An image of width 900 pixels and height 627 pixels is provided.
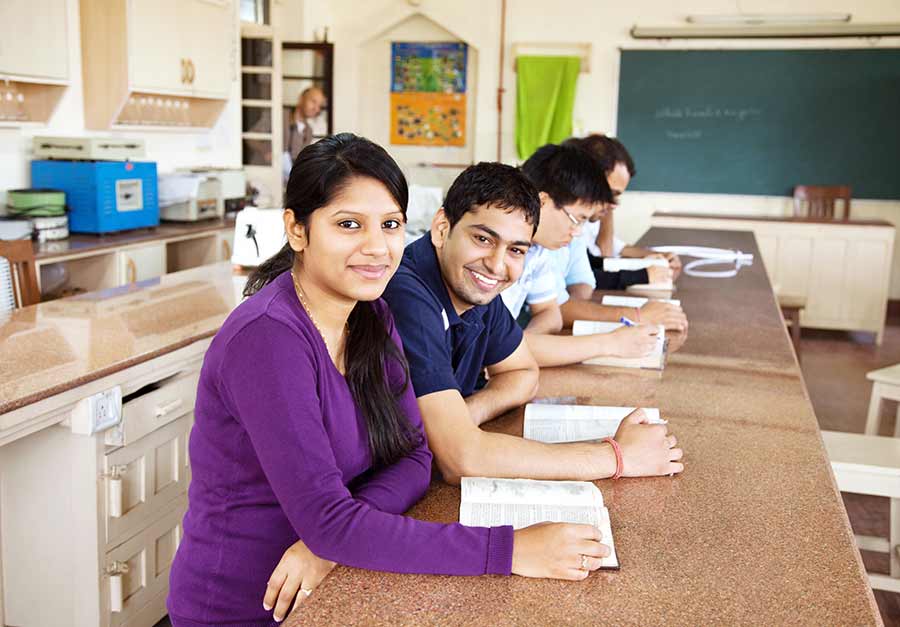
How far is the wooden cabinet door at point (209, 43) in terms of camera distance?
17.3ft

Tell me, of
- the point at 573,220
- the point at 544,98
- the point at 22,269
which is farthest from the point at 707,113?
the point at 22,269

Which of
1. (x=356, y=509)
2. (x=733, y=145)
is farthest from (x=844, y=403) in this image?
(x=356, y=509)

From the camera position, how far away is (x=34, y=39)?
4.10 meters

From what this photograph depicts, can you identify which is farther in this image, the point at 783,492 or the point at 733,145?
the point at 733,145

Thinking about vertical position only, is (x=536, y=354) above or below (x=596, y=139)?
below

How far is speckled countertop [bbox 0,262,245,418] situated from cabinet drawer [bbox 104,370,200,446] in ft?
0.32

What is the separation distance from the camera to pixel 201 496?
1.27 m

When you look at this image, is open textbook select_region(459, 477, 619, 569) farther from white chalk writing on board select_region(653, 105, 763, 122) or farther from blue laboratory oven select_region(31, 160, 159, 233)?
white chalk writing on board select_region(653, 105, 763, 122)

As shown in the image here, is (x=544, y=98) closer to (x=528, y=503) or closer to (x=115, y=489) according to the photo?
(x=115, y=489)

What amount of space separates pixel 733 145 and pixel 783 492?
6460mm

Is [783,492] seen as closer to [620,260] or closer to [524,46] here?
[620,260]

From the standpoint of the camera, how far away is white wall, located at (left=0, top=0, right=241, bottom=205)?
14.0 feet

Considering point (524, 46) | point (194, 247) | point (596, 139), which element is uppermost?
point (524, 46)

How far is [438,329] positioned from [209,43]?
4.51m
